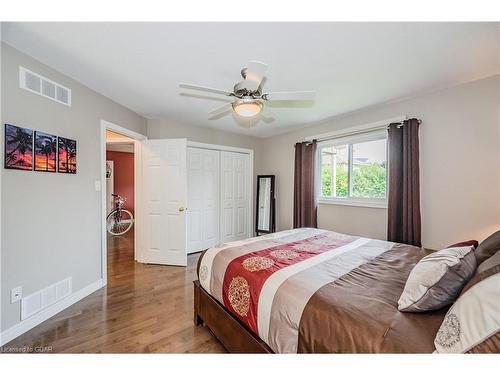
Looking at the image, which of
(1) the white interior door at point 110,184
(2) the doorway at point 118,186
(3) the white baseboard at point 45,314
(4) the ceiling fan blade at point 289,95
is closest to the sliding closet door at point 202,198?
(2) the doorway at point 118,186

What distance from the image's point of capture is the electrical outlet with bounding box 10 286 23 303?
1.76 m

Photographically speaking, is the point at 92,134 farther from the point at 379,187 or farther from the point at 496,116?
the point at 496,116

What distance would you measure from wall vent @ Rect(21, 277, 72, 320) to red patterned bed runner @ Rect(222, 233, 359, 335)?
1749 mm

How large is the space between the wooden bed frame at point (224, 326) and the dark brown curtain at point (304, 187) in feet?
7.70

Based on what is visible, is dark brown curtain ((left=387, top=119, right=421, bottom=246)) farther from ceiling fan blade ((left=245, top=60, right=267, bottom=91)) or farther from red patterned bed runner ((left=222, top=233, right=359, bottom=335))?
ceiling fan blade ((left=245, top=60, right=267, bottom=91))

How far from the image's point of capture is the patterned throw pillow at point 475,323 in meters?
0.75

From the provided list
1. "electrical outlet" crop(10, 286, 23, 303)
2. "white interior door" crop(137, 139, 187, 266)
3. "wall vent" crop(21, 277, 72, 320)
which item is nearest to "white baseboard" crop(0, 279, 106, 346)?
"wall vent" crop(21, 277, 72, 320)

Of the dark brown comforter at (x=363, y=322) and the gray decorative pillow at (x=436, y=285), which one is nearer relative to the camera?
the dark brown comforter at (x=363, y=322)

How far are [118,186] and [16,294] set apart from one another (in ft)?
16.6

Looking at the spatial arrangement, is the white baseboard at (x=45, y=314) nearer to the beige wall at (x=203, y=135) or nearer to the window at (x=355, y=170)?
the beige wall at (x=203, y=135)
